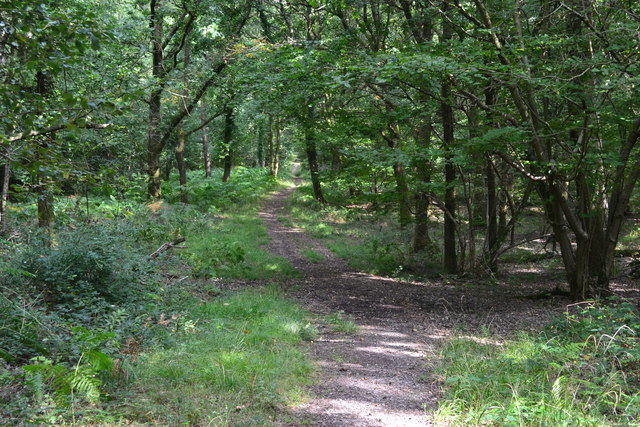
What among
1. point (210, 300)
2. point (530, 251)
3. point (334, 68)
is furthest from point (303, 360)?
point (530, 251)

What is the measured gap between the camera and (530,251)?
15.5 meters

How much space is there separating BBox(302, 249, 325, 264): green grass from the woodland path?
17 cm

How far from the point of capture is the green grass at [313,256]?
44.5ft

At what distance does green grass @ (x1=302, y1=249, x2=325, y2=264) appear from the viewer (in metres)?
13.6

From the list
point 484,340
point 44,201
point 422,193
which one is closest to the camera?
point 484,340

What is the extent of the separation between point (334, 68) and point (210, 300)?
4399 mm

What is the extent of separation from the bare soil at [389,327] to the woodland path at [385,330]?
1cm

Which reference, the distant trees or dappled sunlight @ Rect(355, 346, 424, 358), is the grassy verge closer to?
dappled sunlight @ Rect(355, 346, 424, 358)

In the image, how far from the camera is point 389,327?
7652 mm

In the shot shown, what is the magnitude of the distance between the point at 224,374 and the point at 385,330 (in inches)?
146

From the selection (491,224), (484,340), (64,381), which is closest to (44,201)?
(64,381)

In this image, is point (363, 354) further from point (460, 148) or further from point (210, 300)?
point (460, 148)

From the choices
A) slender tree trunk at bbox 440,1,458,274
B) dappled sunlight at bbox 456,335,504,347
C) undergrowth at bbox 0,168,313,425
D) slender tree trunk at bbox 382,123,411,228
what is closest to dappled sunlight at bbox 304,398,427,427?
undergrowth at bbox 0,168,313,425

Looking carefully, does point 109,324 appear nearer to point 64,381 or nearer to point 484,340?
point 64,381
